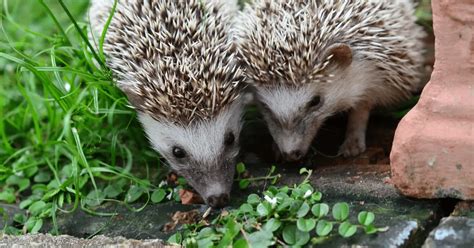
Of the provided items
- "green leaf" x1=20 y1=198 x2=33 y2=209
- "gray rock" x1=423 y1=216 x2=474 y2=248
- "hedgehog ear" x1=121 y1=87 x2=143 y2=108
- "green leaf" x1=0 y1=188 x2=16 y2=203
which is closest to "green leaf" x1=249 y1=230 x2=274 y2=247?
"gray rock" x1=423 y1=216 x2=474 y2=248

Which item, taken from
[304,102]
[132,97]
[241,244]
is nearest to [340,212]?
[241,244]

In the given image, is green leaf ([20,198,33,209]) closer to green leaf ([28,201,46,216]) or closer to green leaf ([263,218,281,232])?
green leaf ([28,201,46,216])

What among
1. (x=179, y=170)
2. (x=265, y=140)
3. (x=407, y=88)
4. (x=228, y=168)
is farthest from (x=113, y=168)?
(x=407, y=88)

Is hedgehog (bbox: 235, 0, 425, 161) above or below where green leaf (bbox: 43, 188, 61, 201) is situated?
above

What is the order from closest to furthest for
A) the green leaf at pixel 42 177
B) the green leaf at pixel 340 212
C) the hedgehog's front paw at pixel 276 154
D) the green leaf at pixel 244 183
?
1. the green leaf at pixel 340 212
2. the green leaf at pixel 244 183
3. the hedgehog's front paw at pixel 276 154
4. the green leaf at pixel 42 177

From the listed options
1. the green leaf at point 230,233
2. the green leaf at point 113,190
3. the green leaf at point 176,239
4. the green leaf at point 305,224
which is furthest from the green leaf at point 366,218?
the green leaf at point 113,190

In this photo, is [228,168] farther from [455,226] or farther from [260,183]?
[455,226]

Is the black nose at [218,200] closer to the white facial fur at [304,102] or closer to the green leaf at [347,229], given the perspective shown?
the white facial fur at [304,102]

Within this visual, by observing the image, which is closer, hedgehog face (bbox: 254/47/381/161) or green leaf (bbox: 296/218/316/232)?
green leaf (bbox: 296/218/316/232)
